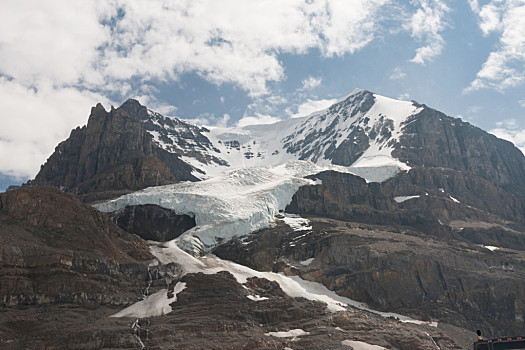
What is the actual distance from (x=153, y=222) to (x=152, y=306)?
181 ft

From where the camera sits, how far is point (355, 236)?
14050cm

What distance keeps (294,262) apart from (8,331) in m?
74.3

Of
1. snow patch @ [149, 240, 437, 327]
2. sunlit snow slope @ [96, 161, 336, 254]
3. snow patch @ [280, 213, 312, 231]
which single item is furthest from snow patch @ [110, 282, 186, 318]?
snow patch @ [280, 213, 312, 231]

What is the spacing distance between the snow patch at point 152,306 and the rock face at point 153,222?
43.1 metres

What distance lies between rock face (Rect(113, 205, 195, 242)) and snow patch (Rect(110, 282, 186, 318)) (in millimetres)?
43142

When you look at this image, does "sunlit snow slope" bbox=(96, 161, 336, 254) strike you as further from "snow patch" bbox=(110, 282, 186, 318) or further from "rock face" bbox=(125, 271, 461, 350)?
"snow patch" bbox=(110, 282, 186, 318)

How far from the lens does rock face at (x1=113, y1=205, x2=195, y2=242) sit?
144 m

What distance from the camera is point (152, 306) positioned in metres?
94.4

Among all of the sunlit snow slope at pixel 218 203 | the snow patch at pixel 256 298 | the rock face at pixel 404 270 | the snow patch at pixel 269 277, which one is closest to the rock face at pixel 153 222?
the sunlit snow slope at pixel 218 203

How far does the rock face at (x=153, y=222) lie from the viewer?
144 m

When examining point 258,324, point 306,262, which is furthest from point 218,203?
point 258,324

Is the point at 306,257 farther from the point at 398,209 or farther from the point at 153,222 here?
the point at 398,209

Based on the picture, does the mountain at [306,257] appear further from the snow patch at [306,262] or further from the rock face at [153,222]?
the rock face at [153,222]

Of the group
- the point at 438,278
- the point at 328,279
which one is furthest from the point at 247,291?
the point at 438,278
